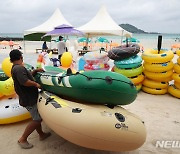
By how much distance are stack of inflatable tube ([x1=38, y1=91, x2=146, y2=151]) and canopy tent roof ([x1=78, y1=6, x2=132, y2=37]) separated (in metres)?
9.91

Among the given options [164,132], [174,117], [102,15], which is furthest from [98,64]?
[102,15]

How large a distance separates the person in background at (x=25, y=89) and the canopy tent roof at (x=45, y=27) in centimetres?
1169

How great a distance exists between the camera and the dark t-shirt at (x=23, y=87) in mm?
2562

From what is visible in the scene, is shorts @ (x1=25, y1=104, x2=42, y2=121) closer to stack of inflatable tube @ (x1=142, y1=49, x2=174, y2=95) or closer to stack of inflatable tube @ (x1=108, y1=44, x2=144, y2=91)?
stack of inflatable tube @ (x1=108, y1=44, x2=144, y2=91)

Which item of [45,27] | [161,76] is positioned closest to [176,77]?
[161,76]

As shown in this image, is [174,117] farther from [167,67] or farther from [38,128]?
[38,128]

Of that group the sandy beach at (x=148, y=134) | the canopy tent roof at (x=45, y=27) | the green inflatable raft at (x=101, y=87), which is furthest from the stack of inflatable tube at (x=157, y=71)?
the canopy tent roof at (x=45, y=27)

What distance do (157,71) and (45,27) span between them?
36.7ft

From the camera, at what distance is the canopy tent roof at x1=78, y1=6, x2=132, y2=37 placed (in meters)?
11.9

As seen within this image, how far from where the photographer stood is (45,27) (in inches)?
574

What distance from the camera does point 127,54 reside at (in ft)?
17.1

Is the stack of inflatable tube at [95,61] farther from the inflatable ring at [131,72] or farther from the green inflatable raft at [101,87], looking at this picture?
the green inflatable raft at [101,87]

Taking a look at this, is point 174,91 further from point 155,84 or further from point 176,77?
point 155,84

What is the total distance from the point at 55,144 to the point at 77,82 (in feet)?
3.50
